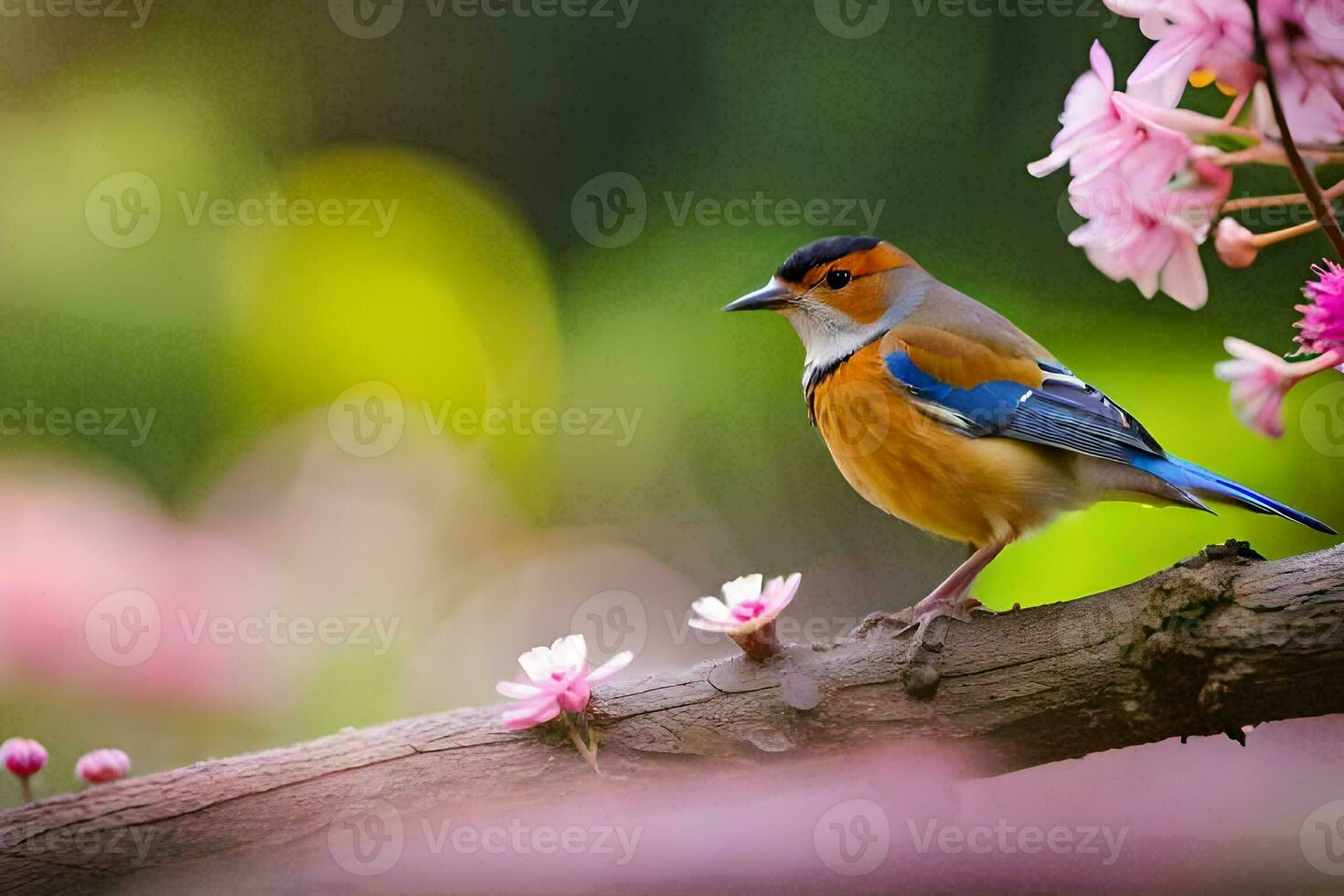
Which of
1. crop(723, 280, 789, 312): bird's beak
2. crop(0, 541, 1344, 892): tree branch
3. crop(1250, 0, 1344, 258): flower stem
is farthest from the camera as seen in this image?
crop(723, 280, 789, 312): bird's beak

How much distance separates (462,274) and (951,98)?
2.19 ft

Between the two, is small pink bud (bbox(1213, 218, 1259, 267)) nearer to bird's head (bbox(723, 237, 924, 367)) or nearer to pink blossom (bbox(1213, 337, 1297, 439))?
pink blossom (bbox(1213, 337, 1297, 439))

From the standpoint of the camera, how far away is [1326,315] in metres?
0.58

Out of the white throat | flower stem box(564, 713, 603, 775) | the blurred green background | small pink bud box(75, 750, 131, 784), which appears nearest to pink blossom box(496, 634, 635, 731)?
flower stem box(564, 713, 603, 775)

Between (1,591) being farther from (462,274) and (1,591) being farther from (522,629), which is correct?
(462,274)

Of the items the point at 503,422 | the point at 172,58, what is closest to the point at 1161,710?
the point at 503,422

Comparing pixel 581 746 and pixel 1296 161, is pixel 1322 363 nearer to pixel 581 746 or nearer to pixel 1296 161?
pixel 1296 161

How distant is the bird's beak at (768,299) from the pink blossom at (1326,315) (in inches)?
24.1

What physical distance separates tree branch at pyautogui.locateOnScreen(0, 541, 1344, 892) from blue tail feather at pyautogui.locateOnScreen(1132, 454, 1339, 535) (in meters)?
0.14

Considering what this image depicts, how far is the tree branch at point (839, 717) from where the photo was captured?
0.70 meters

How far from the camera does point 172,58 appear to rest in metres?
1.81

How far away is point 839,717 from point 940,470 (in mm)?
296

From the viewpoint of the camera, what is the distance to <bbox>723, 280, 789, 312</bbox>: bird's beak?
1.17m

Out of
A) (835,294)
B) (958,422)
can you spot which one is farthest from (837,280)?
(958,422)
